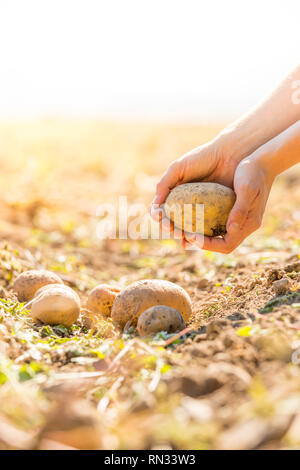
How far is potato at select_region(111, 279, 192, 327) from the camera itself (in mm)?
2756

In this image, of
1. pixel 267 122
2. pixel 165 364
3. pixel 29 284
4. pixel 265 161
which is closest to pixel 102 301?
pixel 29 284

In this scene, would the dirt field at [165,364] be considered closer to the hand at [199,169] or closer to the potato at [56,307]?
the potato at [56,307]

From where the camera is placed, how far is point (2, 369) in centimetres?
200

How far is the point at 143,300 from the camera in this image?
275 cm

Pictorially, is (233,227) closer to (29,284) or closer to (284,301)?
(284,301)

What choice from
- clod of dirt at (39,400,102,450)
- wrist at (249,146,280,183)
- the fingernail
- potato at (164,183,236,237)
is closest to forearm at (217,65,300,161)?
wrist at (249,146,280,183)

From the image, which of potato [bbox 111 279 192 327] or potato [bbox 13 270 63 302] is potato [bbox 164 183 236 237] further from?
potato [bbox 13 270 63 302]

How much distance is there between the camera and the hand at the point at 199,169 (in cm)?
346

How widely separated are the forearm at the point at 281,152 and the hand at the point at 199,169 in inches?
15.5

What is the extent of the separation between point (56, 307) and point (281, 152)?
1781 millimetres

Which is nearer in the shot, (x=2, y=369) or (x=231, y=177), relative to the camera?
(x=2, y=369)

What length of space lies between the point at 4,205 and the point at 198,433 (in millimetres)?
5812

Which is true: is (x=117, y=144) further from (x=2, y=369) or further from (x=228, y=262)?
(x=2, y=369)
